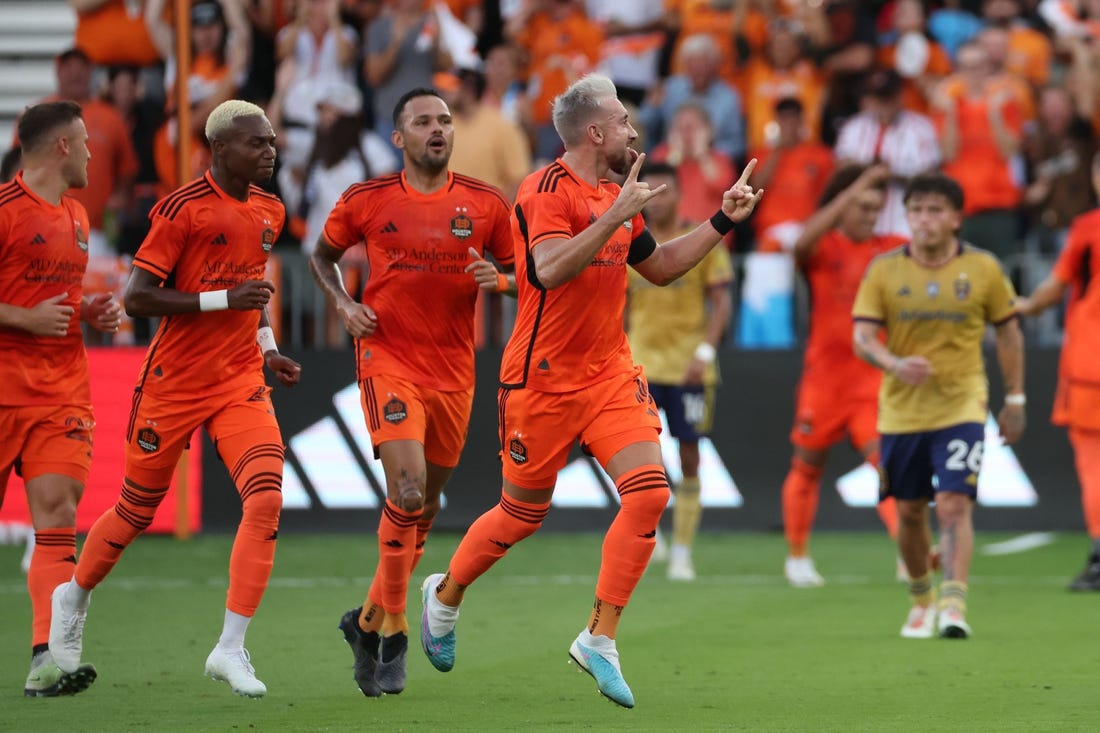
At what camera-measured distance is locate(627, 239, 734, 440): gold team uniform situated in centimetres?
1342

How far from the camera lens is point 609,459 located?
7.73 m

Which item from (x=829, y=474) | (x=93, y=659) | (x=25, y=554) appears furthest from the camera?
(x=829, y=474)

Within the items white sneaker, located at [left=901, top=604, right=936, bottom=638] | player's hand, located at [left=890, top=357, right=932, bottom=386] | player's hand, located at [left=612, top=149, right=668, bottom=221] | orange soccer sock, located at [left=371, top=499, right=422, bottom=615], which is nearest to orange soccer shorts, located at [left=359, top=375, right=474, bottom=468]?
orange soccer sock, located at [left=371, top=499, right=422, bottom=615]

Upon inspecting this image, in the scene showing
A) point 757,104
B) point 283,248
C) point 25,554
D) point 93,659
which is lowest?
point 25,554

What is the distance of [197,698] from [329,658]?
4.51 feet

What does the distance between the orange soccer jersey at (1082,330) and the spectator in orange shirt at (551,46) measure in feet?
22.1

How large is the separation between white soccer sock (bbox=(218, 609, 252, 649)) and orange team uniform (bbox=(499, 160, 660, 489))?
1.34m

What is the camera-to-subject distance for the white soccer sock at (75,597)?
823 centimetres

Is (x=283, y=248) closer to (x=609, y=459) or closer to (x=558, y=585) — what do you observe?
(x=558, y=585)

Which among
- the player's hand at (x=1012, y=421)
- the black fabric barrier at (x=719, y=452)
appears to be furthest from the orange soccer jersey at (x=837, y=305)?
the black fabric barrier at (x=719, y=452)

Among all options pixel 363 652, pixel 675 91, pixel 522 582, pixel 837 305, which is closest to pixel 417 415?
pixel 363 652

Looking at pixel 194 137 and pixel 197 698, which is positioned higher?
pixel 194 137

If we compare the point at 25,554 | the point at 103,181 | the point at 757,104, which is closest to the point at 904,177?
the point at 757,104

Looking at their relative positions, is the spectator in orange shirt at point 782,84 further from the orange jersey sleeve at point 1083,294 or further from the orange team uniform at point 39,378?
the orange team uniform at point 39,378
